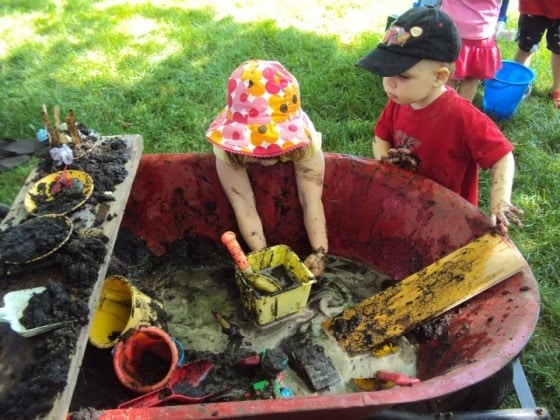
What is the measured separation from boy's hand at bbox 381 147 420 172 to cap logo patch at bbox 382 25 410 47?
47 cm

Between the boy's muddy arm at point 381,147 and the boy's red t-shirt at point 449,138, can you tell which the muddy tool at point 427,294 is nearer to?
the boy's red t-shirt at point 449,138

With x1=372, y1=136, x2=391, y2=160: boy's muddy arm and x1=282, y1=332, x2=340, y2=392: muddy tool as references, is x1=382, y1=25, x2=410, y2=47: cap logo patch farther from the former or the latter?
x1=282, y1=332, x2=340, y2=392: muddy tool

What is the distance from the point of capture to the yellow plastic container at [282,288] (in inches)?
77.5

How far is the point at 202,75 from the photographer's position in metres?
3.88

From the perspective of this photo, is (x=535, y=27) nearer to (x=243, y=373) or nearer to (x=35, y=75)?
(x=243, y=373)

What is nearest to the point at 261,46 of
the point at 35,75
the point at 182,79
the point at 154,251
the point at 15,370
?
the point at 182,79

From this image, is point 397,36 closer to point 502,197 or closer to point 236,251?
point 502,197

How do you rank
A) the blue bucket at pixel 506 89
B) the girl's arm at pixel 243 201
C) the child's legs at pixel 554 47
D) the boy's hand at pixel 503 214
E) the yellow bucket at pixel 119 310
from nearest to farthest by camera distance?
the boy's hand at pixel 503 214 < the yellow bucket at pixel 119 310 < the girl's arm at pixel 243 201 < the blue bucket at pixel 506 89 < the child's legs at pixel 554 47

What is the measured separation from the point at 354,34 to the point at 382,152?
259 centimetres

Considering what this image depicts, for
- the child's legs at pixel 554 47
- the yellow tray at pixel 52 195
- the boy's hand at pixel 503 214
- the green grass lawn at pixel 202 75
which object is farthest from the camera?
the child's legs at pixel 554 47

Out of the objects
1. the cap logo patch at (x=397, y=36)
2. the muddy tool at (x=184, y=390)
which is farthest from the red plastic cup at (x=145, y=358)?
the cap logo patch at (x=397, y=36)

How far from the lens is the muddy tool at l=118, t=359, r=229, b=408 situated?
1589 millimetres

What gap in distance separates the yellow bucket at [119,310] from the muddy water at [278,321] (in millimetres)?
161

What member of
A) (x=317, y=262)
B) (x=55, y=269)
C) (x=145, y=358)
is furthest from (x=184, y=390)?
(x=317, y=262)
